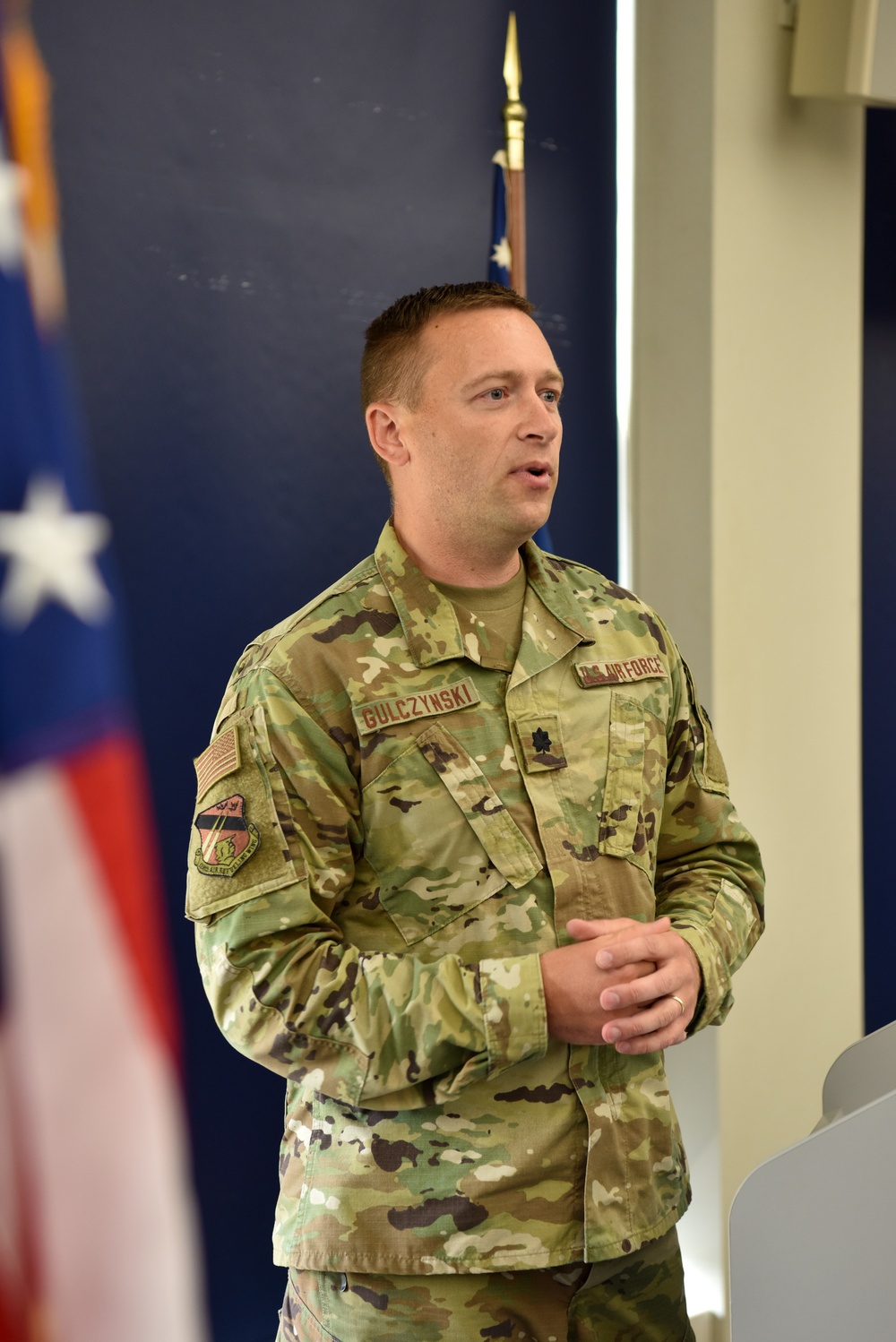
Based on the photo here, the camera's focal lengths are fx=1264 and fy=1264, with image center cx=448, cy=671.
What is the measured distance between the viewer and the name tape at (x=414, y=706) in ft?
4.62

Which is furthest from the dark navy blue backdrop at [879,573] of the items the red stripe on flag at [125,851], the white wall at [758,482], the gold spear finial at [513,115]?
the red stripe on flag at [125,851]

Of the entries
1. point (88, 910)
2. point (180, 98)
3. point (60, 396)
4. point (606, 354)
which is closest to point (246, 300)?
point (180, 98)

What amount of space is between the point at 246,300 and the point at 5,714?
2.85 ft

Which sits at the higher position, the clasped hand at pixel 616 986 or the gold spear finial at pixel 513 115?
the gold spear finial at pixel 513 115

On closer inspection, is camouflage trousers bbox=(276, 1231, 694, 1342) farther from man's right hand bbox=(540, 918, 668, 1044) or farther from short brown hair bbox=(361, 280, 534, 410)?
short brown hair bbox=(361, 280, 534, 410)

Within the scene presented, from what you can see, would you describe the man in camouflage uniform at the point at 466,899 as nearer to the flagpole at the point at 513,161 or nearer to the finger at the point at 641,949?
the finger at the point at 641,949

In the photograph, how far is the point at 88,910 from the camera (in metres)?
1.49

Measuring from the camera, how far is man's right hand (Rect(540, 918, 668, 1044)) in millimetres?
1291

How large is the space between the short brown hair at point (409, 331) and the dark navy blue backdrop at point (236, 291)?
0.48 m

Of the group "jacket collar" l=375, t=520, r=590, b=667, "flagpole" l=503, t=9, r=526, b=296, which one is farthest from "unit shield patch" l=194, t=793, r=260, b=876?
"flagpole" l=503, t=9, r=526, b=296

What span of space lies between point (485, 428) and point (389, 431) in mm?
155

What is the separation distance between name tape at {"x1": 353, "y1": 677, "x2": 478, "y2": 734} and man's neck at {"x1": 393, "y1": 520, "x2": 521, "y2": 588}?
150 millimetres

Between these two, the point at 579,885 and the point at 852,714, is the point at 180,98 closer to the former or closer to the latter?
the point at 579,885

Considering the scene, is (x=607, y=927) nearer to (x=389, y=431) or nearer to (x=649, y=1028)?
(x=649, y=1028)
